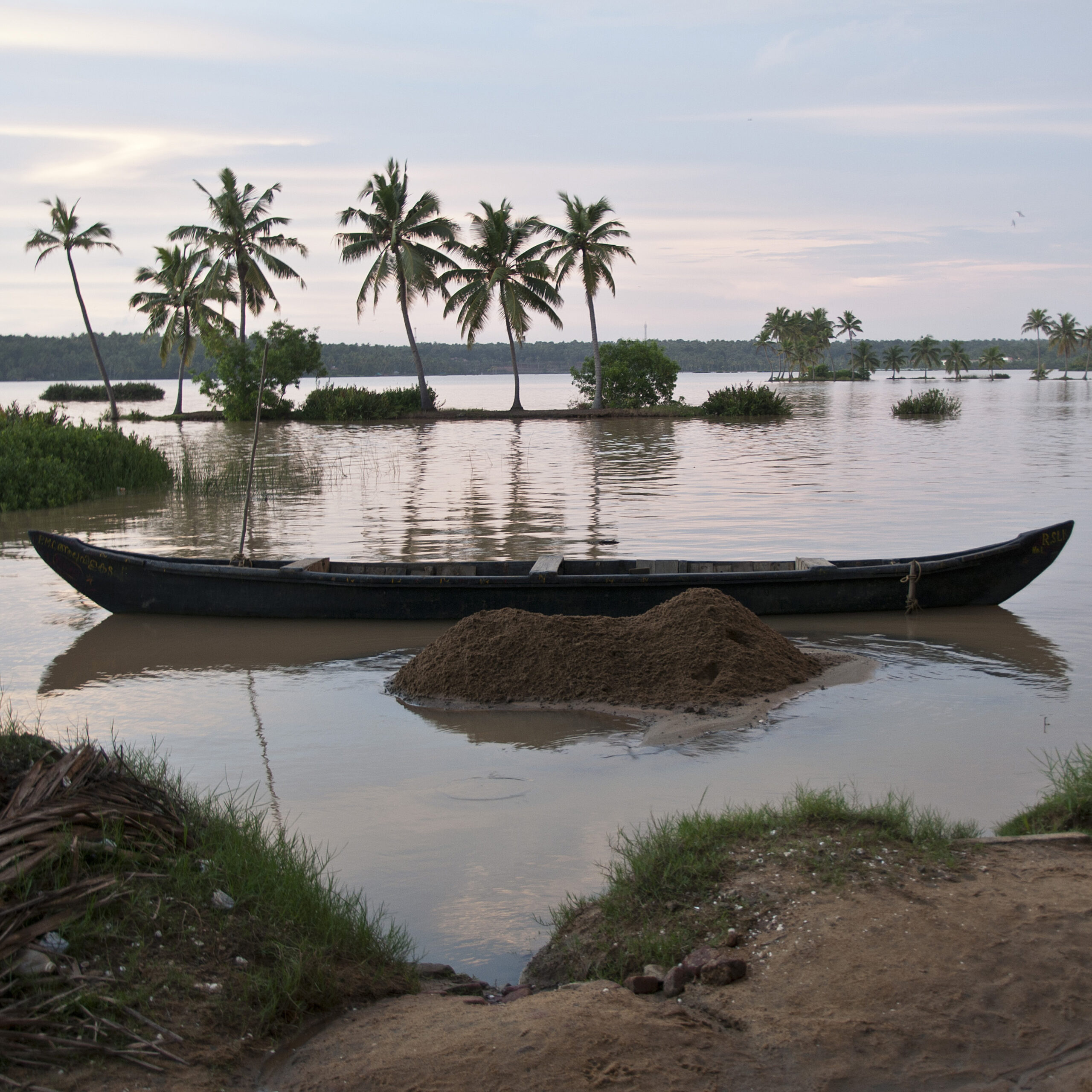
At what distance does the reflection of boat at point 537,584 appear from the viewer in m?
10.2

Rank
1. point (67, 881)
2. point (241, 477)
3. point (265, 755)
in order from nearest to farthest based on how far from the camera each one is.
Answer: point (67, 881)
point (265, 755)
point (241, 477)

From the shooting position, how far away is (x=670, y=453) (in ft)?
109

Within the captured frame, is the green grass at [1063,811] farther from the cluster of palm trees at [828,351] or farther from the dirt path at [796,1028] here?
the cluster of palm trees at [828,351]

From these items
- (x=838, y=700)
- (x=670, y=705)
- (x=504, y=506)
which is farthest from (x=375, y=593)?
(x=504, y=506)

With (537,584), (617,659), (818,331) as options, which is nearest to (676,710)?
(617,659)

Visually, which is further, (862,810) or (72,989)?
(862,810)

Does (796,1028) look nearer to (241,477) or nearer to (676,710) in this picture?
(676,710)

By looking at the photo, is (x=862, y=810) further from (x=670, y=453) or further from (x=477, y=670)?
(x=670, y=453)

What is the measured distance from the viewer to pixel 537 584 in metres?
10.2

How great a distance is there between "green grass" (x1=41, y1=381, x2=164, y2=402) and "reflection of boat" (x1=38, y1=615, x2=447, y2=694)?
73808mm

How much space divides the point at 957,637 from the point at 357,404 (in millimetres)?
46093

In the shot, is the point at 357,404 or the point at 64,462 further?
the point at 357,404

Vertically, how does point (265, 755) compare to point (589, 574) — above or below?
below

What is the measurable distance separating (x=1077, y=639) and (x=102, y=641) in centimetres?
1018
